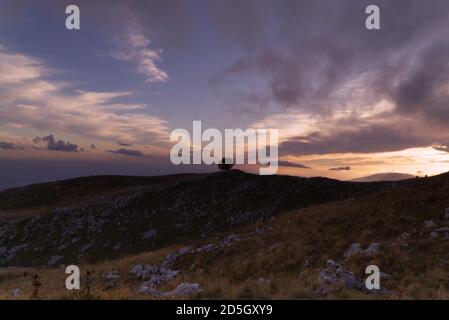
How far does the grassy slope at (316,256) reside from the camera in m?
12.9

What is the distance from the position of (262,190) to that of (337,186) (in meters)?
9.36

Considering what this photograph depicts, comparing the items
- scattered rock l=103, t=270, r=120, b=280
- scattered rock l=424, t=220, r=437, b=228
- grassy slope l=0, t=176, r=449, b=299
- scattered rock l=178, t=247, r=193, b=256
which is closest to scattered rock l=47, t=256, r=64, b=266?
grassy slope l=0, t=176, r=449, b=299

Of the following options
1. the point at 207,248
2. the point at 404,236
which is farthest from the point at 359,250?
the point at 207,248

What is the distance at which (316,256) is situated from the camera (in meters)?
20.4

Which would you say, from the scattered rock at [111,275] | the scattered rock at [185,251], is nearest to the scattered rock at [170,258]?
the scattered rock at [185,251]

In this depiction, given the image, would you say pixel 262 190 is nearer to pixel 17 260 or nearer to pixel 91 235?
pixel 91 235

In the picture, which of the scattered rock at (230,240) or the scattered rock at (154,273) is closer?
the scattered rock at (154,273)

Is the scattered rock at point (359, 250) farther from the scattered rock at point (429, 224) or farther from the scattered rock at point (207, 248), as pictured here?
the scattered rock at point (207, 248)

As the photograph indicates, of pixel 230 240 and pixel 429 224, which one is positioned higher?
pixel 429 224

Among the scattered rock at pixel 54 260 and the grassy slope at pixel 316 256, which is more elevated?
the grassy slope at pixel 316 256

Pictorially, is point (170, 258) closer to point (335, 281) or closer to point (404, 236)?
point (404, 236)

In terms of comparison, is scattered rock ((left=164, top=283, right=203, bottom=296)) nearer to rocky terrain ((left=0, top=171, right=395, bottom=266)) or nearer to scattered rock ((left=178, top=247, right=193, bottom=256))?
scattered rock ((left=178, top=247, right=193, bottom=256))

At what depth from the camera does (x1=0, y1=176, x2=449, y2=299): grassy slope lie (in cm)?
1293
